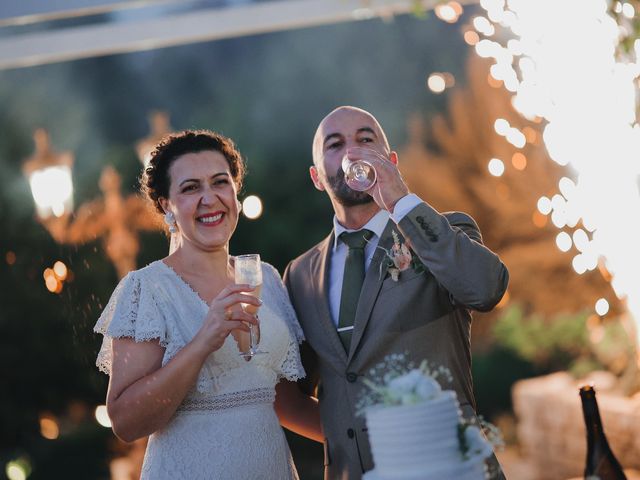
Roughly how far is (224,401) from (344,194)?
2.61 ft

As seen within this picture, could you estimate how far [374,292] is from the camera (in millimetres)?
2855

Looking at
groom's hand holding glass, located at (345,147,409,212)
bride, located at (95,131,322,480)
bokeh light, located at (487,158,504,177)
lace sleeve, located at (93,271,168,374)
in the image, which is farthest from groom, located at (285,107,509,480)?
bokeh light, located at (487,158,504,177)

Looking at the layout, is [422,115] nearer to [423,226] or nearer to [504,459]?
[504,459]

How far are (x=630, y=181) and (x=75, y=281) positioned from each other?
21.6 feet

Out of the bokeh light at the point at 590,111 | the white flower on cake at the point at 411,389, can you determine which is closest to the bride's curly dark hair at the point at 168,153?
the white flower on cake at the point at 411,389

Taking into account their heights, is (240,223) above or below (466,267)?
above

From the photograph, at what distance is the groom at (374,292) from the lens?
2.55 m

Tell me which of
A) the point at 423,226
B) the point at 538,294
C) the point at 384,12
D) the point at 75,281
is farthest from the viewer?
the point at 75,281

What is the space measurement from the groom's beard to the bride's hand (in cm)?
67

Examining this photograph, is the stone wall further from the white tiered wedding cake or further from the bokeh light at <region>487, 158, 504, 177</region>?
the white tiered wedding cake

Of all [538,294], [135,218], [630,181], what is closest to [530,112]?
[538,294]

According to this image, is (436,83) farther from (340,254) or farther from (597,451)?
(597,451)

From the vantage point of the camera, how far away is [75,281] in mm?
10703

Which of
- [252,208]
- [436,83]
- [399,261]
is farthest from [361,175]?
[436,83]
